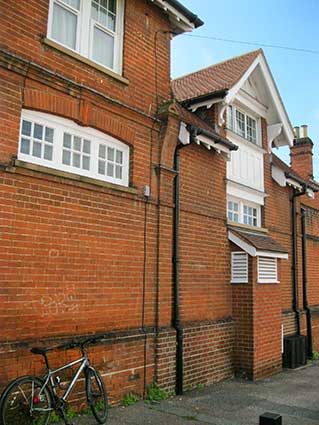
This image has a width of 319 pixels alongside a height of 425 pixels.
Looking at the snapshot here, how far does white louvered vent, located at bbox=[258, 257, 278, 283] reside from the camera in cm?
990

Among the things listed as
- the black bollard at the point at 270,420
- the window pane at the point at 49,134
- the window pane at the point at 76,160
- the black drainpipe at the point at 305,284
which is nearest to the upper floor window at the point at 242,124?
the black drainpipe at the point at 305,284

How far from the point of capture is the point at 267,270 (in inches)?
401

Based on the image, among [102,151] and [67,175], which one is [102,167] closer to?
[102,151]

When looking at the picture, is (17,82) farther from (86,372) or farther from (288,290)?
(288,290)

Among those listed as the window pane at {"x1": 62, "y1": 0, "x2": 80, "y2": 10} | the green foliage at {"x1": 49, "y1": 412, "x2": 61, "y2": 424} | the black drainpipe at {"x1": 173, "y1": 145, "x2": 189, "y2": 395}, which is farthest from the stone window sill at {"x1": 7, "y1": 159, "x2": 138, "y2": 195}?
the green foliage at {"x1": 49, "y1": 412, "x2": 61, "y2": 424}

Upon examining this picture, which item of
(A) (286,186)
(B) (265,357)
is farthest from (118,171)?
(A) (286,186)

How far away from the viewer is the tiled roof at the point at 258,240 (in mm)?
9652

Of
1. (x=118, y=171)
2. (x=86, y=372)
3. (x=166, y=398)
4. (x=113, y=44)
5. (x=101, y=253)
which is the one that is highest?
(x=113, y=44)

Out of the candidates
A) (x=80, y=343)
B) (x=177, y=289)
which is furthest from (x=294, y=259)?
(x=80, y=343)

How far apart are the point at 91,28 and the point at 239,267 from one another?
5.93 m

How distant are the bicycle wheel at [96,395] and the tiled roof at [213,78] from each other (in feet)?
21.4

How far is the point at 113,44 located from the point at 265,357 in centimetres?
750

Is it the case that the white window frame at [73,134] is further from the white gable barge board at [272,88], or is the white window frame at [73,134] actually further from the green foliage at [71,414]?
the white gable barge board at [272,88]

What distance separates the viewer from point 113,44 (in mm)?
7508
